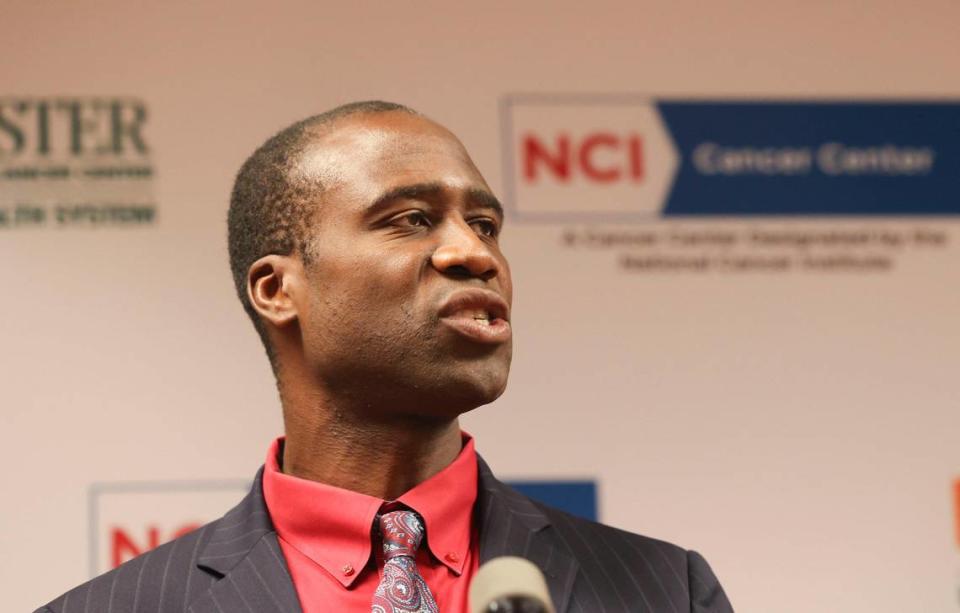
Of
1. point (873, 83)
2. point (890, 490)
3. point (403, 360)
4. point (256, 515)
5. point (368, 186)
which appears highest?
point (873, 83)

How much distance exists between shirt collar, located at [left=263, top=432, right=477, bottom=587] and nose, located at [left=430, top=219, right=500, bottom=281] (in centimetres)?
27

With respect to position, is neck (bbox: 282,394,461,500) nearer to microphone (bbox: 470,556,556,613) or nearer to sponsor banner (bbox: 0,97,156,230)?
microphone (bbox: 470,556,556,613)

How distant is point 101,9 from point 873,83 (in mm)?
1874

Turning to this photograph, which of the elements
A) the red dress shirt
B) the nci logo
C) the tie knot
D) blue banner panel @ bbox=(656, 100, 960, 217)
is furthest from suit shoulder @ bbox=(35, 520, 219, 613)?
blue banner panel @ bbox=(656, 100, 960, 217)

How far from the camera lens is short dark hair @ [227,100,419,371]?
2031mm

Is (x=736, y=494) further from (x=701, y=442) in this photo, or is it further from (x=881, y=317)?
(x=881, y=317)

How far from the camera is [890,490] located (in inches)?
135

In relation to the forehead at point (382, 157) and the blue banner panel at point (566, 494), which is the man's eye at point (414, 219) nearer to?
the forehead at point (382, 157)

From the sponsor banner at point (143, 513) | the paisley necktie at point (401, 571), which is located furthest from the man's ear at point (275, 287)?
the sponsor banner at point (143, 513)

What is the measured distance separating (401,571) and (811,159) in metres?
2.07

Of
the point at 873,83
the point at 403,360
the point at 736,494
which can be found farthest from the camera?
the point at 873,83

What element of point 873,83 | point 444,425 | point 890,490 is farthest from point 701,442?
point 444,425

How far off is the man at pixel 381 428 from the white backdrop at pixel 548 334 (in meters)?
1.26

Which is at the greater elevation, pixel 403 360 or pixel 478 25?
pixel 478 25
